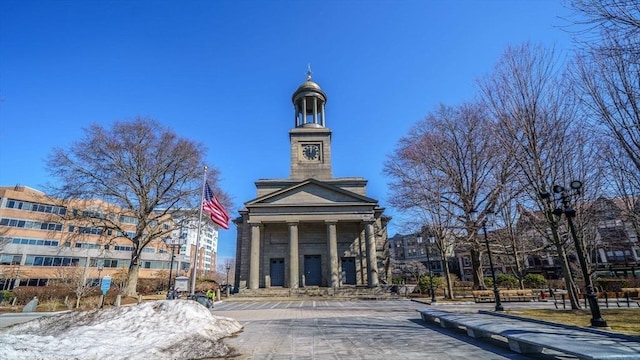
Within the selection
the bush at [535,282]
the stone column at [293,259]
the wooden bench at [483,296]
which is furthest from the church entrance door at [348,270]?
the bush at [535,282]

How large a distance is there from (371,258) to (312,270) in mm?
7070

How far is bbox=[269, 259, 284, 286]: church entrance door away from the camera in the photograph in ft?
108

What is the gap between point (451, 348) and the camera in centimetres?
696

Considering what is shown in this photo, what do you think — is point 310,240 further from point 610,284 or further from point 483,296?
point 610,284

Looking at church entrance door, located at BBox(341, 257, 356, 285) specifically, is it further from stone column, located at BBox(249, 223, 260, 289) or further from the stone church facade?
stone column, located at BBox(249, 223, 260, 289)

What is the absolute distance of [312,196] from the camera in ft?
109

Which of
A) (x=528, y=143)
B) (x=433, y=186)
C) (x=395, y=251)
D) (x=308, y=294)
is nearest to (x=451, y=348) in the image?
(x=528, y=143)

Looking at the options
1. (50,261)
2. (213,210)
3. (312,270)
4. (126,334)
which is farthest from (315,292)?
(50,261)

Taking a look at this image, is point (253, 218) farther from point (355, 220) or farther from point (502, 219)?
point (502, 219)

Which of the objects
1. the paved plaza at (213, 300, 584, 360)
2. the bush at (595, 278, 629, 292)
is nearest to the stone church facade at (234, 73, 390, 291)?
the bush at (595, 278, 629, 292)

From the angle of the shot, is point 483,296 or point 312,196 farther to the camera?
point 312,196

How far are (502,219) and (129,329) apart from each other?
2412 cm

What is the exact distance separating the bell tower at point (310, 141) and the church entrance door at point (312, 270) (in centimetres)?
1023

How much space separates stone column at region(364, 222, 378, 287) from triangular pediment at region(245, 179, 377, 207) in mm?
2861
